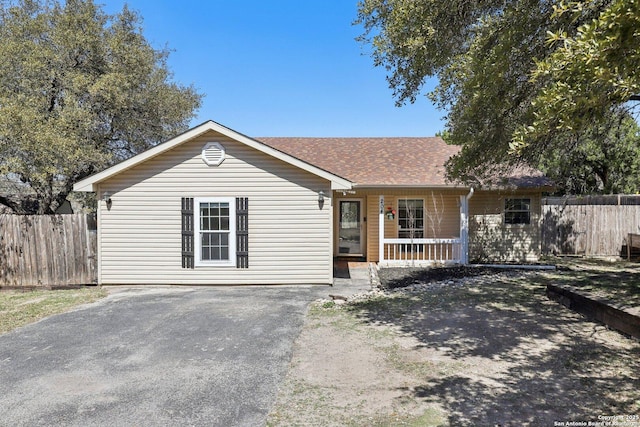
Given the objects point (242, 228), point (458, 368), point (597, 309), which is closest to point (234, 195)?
point (242, 228)

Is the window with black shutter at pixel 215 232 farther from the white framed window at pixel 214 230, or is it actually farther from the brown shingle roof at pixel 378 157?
the brown shingle roof at pixel 378 157

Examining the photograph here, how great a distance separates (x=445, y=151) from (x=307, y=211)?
8.02 m

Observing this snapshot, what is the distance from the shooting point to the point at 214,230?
30.8 ft

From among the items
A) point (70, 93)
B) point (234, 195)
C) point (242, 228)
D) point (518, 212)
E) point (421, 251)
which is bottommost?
point (421, 251)

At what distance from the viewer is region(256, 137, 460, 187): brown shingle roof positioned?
12.5 m

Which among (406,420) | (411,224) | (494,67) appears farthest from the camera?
(411,224)

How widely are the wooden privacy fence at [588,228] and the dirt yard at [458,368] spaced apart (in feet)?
27.3

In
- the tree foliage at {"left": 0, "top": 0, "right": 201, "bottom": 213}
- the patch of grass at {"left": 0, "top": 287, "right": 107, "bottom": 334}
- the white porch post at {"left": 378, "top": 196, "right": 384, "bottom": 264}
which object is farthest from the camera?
the white porch post at {"left": 378, "top": 196, "right": 384, "bottom": 264}

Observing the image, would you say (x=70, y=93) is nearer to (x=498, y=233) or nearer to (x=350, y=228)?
(x=350, y=228)

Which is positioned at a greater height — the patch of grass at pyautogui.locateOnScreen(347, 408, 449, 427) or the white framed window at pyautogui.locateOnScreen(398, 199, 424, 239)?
the white framed window at pyautogui.locateOnScreen(398, 199, 424, 239)

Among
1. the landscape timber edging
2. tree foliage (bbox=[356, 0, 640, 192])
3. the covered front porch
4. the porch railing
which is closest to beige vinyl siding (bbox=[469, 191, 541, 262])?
the covered front porch

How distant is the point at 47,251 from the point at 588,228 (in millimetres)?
17335

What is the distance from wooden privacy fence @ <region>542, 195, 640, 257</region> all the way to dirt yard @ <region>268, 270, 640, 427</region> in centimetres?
833

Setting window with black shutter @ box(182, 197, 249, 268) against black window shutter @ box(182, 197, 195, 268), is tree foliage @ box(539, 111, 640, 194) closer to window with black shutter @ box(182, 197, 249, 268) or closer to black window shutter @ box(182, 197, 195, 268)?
window with black shutter @ box(182, 197, 249, 268)
